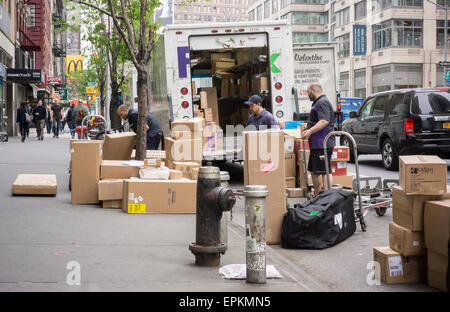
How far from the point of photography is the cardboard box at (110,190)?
927 centimetres

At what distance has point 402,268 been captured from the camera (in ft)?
17.8

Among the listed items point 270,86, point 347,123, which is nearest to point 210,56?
point 270,86

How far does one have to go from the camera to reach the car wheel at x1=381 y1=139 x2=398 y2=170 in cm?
1573

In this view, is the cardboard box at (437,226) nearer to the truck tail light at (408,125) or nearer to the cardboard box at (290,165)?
the cardboard box at (290,165)

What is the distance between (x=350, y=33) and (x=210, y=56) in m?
55.7

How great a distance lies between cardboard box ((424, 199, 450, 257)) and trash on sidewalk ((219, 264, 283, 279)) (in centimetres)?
129

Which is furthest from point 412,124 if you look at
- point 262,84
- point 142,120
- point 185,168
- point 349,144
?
point 142,120

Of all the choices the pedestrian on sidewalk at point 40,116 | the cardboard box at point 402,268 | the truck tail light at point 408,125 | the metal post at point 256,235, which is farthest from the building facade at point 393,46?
the metal post at point 256,235

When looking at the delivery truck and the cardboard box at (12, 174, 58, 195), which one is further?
the delivery truck

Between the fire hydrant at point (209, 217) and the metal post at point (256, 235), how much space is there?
39 centimetres

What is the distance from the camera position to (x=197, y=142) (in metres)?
11.4

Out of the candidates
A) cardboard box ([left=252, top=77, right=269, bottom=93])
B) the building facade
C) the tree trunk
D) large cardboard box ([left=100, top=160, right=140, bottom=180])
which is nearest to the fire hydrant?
large cardboard box ([left=100, top=160, right=140, bottom=180])

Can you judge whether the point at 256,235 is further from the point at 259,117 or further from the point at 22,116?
the point at 22,116

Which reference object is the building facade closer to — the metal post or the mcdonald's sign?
the mcdonald's sign
